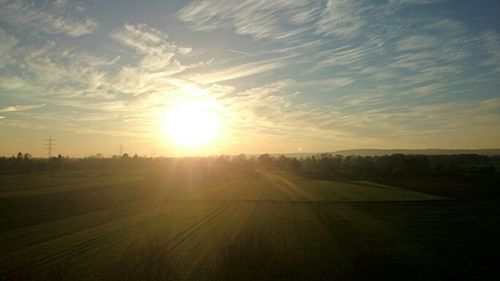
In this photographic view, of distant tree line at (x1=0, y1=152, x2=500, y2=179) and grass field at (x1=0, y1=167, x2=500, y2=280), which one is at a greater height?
distant tree line at (x1=0, y1=152, x2=500, y2=179)

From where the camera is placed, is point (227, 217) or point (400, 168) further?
point (400, 168)

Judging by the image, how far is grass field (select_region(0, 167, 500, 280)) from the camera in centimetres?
1894

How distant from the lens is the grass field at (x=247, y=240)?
18938mm

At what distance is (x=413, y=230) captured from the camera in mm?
30578

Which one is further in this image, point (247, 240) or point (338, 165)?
point (338, 165)

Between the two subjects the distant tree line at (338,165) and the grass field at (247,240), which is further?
the distant tree line at (338,165)

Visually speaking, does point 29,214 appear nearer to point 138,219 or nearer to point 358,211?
point 138,219

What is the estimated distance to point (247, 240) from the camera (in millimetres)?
23625

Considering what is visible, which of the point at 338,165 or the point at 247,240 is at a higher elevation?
the point at 338,165

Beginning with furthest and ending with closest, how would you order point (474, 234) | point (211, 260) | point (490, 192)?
point (490, 192)
point (474, 234)
point (211, 260)

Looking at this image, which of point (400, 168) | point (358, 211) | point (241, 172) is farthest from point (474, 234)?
point (241, 172)

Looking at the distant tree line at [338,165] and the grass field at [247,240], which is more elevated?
the distant tree line at [338,165]

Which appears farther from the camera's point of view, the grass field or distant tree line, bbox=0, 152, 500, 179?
distant tree line, bbox=0, 152, 500, 179

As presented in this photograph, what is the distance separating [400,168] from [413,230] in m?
84.7
